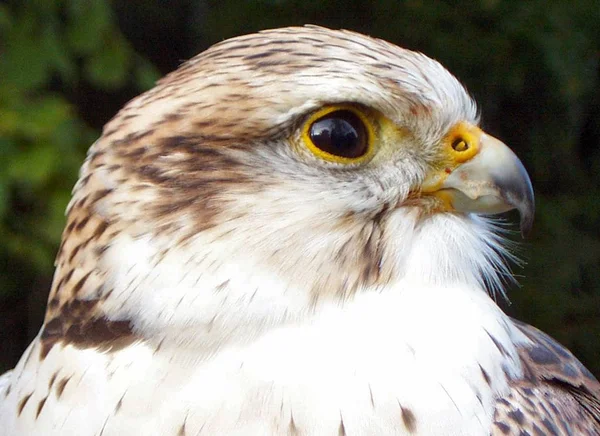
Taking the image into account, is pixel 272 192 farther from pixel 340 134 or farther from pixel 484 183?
pixel 484 183

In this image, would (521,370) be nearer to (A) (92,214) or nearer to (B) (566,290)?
(A) (92,214)

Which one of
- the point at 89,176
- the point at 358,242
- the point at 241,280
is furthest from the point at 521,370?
the point at 89,176

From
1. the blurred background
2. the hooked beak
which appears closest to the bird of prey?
the hooked beak

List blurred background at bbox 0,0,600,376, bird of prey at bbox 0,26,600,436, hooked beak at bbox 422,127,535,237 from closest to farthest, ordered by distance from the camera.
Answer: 1. bird of prey at bbox 0,26,600,436
2. hooked beak at bbox 422,127,535,237
3. blurred background at bbox 0,0,600,376

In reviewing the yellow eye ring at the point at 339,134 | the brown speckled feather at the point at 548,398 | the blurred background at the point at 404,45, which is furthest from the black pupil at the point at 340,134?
the blurred background at the point at 404,45

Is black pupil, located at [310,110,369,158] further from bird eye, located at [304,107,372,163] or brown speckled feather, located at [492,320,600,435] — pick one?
brown speckled feather, located at [492,320,600,435]

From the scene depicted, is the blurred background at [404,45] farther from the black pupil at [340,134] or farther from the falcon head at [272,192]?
the black pupil at [340,134]

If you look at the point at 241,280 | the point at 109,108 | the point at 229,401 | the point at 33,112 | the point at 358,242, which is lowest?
the point at 109,108
